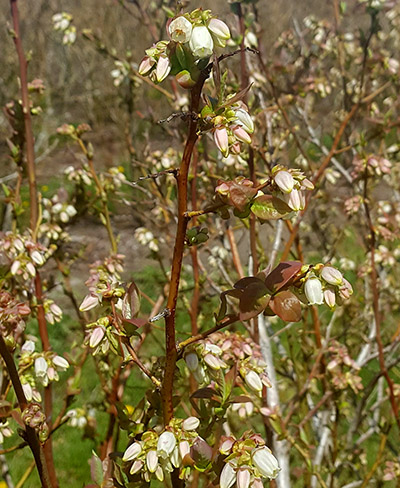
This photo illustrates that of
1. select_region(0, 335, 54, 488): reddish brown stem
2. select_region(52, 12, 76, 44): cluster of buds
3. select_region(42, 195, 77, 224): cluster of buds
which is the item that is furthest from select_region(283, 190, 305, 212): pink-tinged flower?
select_region(52, 12, 76, 44): cluster of buds

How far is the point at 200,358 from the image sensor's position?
2.64 ft

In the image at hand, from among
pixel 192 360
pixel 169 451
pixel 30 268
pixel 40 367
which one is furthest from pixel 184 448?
pixel 30 268

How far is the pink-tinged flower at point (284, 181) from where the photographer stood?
66 centimetres

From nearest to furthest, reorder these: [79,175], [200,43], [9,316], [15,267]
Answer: [200,43] → [9,316] → [15,267] → [79,175]

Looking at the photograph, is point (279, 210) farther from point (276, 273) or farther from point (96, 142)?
point (96, 142)

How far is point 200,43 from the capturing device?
64cm

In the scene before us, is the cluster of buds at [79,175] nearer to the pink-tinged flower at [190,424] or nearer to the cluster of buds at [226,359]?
the cluster of buds at [226,359]

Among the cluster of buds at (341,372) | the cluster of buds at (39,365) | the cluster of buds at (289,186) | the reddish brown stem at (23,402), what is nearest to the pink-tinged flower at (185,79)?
the cluster of buds at (289,186)

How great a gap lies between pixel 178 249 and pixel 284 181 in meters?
0.16

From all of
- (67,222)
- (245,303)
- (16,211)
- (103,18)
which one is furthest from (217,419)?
(103,18)

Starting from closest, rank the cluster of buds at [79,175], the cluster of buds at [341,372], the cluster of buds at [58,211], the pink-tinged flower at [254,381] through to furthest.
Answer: the pink-tinged flower at [254,381], the cluster of buds at [341,372], the cluster of buds at [58,211], the cluster of buds at [79,175]

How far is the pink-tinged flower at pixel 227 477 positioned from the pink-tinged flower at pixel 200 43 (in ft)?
1.67

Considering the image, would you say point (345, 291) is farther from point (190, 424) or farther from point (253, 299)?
point (190, 424)

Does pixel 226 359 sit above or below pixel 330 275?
below
